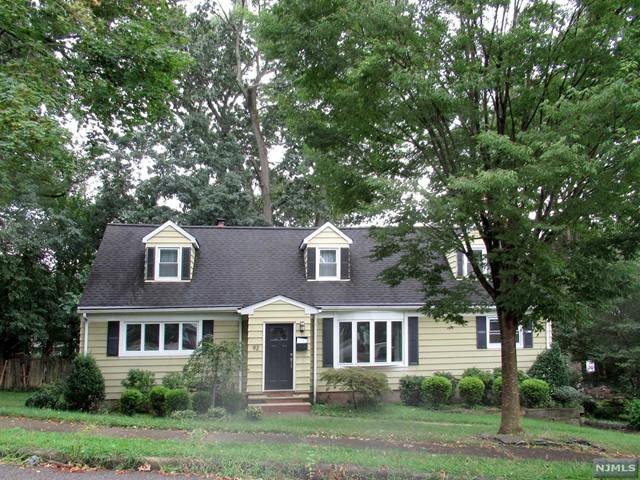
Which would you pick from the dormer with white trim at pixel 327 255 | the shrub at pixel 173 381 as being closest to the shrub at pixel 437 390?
the dormer with white trim at pixel 327 255

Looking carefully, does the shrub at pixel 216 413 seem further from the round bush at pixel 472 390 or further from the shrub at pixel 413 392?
the round bush at pixel 472 390

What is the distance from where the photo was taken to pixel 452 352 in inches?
722

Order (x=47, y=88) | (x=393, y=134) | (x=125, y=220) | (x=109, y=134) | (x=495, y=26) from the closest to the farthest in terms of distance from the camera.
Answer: (x=495, y=26)
(x=393, y=134)
(x=47, y=88)
(x=109, y=134)
(x=125, y=220)

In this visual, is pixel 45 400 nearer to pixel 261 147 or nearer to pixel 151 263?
pixel 151 263

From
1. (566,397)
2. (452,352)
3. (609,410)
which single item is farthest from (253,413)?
(609,410)

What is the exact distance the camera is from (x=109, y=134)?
14.4 m

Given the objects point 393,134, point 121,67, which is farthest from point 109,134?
point 393,134

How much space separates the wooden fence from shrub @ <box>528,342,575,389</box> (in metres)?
17.9

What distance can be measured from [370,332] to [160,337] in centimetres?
676

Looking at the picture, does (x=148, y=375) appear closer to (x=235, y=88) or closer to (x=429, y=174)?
(x=429, y=174)

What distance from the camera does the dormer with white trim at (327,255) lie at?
62.6 ft

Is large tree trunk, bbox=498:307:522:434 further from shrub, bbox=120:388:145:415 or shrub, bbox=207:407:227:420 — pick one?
shrub, bbox=120:388:145:415

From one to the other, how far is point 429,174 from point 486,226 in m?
1.67

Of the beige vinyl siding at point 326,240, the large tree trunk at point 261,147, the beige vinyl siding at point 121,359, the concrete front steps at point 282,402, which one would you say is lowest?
the concrete front steps at point 282,402
